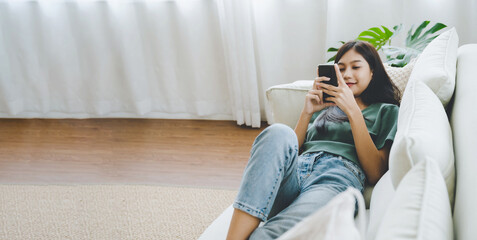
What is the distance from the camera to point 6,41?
10.1 feet

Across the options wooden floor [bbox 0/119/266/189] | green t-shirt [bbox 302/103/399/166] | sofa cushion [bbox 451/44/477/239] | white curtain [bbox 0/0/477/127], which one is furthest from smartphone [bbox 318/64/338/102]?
white curtain [bbox 0/0/477/127]

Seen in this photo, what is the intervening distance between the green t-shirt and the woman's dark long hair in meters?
0.02

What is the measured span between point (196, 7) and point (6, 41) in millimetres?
1386

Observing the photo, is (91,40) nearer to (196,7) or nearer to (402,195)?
(196,7)

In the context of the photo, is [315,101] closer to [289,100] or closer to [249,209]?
[289,100]

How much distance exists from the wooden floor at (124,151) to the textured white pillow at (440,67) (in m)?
1.12

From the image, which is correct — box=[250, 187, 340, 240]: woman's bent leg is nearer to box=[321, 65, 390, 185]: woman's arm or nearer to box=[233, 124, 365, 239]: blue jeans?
box=[233, 124, 365, 239]: blue jeans

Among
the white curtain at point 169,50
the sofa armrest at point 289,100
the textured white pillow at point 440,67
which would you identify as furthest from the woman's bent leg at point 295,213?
the white curtain at point 169,50

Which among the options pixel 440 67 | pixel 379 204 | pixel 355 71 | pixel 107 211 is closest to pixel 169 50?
pixel 107 211

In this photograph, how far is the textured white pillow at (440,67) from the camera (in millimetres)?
1189

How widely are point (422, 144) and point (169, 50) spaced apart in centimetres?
220

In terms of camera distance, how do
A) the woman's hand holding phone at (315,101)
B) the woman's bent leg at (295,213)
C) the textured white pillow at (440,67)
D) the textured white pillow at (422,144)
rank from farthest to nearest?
the woman's hand holding phone at (315,101) < the textured white pillow at (440,67) < the woman's bent leg at (295,213) < the textured white pillow at (422,144)

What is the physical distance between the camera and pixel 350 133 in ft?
4.83

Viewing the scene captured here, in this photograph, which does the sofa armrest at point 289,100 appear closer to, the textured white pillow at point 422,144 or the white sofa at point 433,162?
the white sofa at point 433,162
